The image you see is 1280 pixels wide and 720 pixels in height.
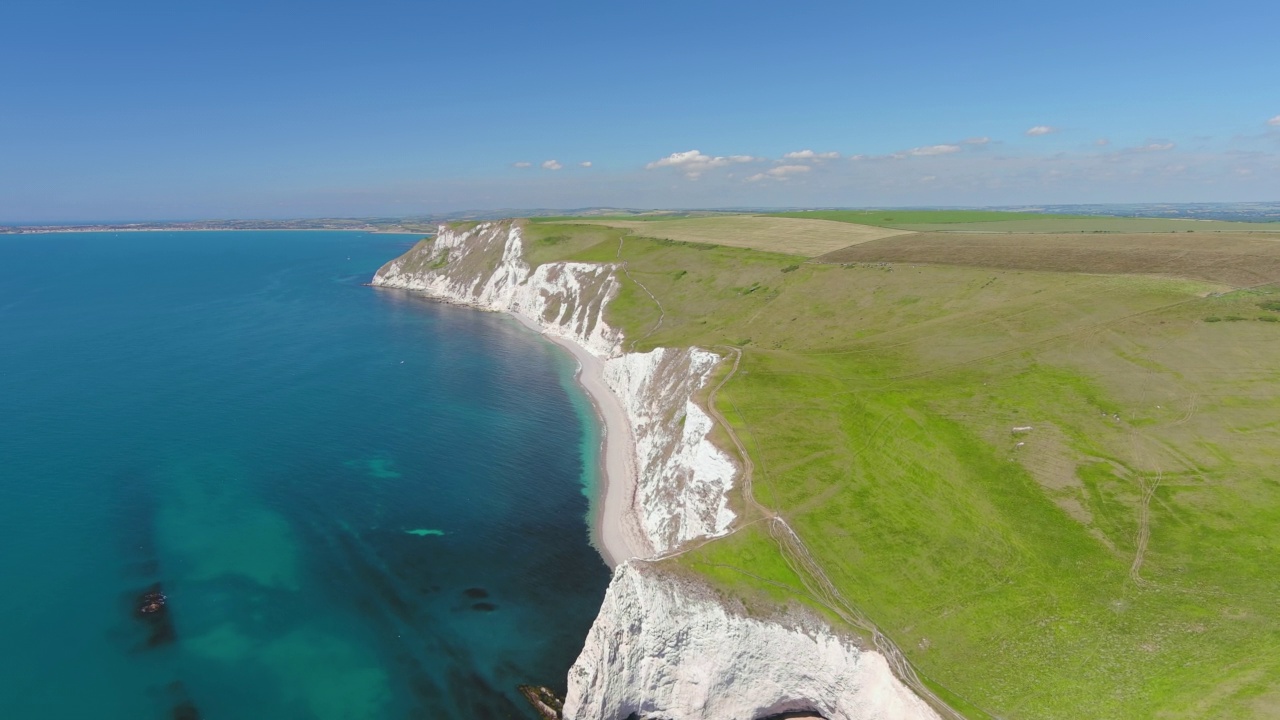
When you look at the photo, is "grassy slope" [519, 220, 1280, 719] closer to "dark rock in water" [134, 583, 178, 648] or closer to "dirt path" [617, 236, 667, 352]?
"dirt path" [617, 236, 667, 352]

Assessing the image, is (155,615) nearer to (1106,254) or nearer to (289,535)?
(289,535)

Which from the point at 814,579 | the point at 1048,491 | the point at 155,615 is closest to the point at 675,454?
the point at 814,579

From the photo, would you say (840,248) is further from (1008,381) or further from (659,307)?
(1008,381)

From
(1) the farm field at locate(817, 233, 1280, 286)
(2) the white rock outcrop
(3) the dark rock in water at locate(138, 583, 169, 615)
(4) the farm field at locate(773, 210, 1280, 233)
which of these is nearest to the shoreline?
(2) the white rock outcrop

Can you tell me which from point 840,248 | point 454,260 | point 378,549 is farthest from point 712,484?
point 454,260

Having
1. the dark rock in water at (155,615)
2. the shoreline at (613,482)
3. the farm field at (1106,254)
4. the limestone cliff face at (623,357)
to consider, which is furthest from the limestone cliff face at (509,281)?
the dark rock in water at (155,615)

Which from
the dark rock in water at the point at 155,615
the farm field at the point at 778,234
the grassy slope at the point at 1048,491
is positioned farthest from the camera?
the farm field at the point at 778,234

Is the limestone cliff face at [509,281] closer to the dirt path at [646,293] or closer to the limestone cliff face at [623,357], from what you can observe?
the limestone cliff face at [623,357]
